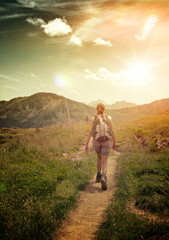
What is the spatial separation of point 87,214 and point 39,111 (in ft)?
343

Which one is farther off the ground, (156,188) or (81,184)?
(156,188)

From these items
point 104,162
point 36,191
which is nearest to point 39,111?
point 36,191

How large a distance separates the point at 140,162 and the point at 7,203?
5548mm

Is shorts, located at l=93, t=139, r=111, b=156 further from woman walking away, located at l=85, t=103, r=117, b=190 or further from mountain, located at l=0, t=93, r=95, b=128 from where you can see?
mountain, located at l=0, t=93, r=95, b=128

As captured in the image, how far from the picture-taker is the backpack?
480cm

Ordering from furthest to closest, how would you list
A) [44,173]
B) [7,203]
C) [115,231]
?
[44,173] → [7,203] → [115,231]

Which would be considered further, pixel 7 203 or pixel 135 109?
pixel 135 109

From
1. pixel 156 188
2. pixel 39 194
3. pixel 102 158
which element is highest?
pixel 102 158

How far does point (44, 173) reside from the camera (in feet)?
18.7

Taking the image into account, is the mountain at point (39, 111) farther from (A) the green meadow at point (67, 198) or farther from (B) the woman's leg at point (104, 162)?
(B) the woman's leg at point (104, 162)

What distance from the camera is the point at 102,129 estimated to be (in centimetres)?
480

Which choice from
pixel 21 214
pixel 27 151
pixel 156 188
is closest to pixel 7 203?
pixel 21 214

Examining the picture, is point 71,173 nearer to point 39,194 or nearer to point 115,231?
point 39,194

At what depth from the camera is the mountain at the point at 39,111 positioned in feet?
298
